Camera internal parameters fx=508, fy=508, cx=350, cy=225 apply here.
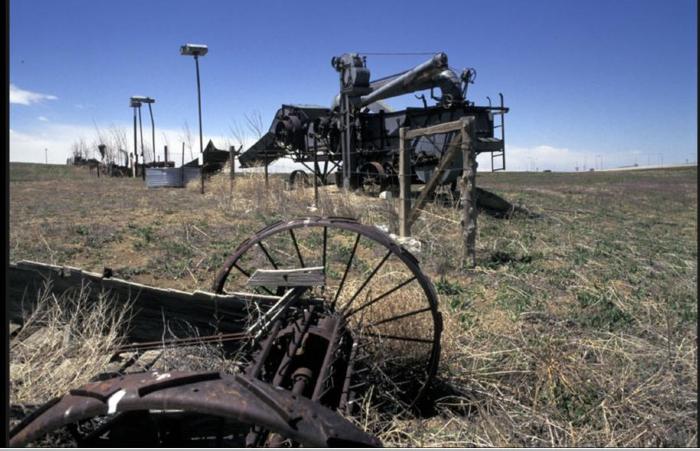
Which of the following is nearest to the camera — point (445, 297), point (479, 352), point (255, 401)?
point (255, 401)

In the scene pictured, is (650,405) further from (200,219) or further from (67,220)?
(67,220)

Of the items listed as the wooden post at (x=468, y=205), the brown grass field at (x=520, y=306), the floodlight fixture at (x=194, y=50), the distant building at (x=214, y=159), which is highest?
the floodlight fixture at (x=194, y=50)

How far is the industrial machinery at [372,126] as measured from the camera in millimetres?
13664

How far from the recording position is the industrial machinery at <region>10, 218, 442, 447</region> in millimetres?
1963

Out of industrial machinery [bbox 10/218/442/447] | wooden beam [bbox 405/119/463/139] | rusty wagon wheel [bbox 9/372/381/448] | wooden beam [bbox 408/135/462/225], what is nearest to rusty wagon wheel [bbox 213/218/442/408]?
industrial machinery [bbox 10/218/442/447]

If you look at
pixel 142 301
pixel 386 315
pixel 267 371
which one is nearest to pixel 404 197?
pixel 386 315

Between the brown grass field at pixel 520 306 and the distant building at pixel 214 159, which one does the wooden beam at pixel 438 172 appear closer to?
the brown grass field at pixel 520 306

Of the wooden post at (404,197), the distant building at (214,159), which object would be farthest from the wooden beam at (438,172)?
the distant building at (214,159)

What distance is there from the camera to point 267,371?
126 inches

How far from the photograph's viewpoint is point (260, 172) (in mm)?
15664

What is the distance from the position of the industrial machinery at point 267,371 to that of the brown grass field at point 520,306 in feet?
1.15

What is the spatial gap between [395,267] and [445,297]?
980 millimetres

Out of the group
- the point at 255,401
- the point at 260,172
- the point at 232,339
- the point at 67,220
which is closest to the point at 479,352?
the point at 232,339

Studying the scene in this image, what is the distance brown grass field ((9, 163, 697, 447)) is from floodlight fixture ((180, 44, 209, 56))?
23.9 ft
